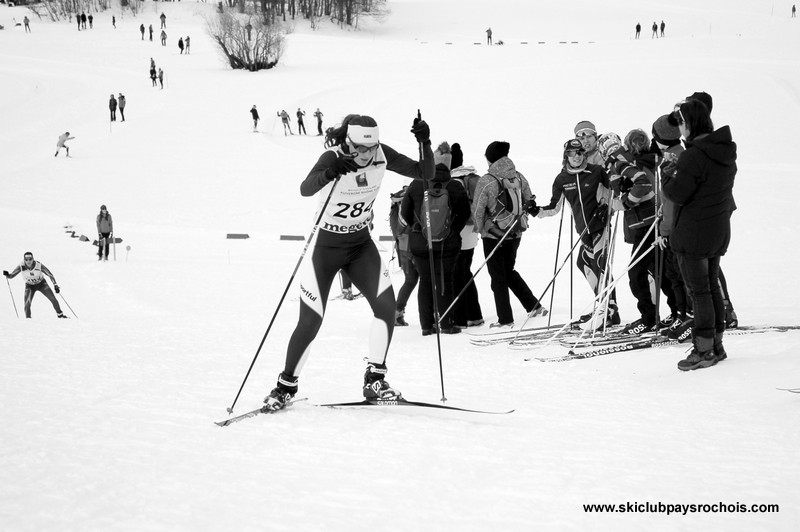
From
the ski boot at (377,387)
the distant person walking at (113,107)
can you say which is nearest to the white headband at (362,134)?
the ski boot at (377,387)

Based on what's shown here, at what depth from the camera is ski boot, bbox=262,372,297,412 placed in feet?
16.6

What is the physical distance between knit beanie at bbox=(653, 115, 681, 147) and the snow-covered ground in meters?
1.82

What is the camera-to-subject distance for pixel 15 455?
4.07 m

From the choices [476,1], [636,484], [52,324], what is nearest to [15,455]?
[636,484]

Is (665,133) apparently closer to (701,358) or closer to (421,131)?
(701,358)

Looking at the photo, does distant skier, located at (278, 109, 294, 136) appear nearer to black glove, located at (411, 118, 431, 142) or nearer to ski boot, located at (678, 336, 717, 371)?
black glove, located at (411, 118, 431, 142)

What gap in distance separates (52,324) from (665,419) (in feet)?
25.1

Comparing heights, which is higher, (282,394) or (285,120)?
(285,120)

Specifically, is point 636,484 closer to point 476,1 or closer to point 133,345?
point 133,345

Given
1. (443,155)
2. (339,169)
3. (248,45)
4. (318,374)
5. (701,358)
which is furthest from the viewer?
(248,45)

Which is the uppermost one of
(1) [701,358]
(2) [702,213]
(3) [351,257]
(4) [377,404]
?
(2) [702,213]

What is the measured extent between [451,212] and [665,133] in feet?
8.10

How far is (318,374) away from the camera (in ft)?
21.2

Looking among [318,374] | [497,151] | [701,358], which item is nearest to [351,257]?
[318,374]
